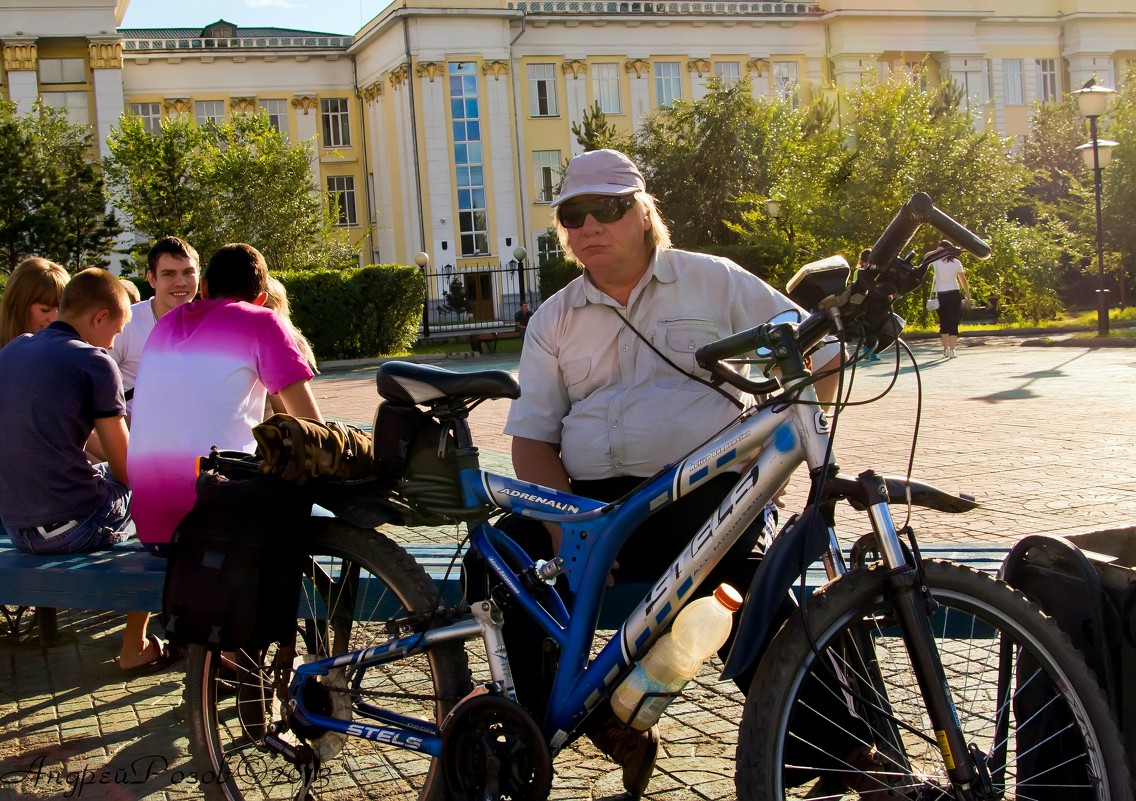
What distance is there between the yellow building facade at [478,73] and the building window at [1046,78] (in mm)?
855

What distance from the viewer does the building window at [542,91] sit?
63.5 metres

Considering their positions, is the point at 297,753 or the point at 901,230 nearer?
the point at 901,230

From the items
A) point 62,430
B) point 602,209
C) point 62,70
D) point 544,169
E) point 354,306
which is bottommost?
point 62,430

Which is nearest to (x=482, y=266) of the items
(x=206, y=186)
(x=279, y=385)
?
(x=206, y=186)

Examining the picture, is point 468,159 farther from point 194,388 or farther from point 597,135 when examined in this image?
point 194,388

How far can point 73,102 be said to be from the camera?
60875mm

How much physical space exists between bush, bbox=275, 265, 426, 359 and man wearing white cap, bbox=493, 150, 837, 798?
2721cm

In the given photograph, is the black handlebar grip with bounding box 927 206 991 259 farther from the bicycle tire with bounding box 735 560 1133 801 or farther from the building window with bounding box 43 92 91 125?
the building window with bounding box 43 92 91 125

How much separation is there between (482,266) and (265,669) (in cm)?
5850

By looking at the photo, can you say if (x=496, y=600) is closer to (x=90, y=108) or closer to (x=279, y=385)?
(x=279, y=385)

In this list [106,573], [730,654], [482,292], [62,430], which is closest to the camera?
[730,654]

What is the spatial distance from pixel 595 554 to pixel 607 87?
209ft

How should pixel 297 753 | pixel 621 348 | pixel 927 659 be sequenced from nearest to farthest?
pixel 927 659
pixel 297 753
pixel 621 348

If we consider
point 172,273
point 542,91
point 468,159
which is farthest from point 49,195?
point 172,273
